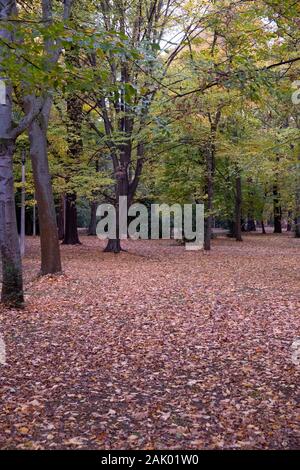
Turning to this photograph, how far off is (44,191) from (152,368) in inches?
276

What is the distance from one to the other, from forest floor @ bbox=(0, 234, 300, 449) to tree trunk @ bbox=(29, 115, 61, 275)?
116 centimetres

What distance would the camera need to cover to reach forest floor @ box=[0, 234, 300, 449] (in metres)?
3.57

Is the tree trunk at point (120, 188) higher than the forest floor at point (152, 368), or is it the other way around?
the tree trunk at point (120, 188)

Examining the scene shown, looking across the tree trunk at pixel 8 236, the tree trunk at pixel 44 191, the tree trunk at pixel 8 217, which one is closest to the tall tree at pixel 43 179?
the tree trunk at pixel 44 191

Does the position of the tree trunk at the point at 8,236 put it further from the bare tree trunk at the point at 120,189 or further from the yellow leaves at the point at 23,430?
the bare tree trunk at the point at 120,189

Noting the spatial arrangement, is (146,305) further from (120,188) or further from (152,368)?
(120,188)

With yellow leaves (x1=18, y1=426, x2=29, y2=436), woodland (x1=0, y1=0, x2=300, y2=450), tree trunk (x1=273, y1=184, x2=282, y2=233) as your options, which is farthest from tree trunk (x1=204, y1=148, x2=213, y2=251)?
yellow leaves (x1=18, y1=426, x2=29, y2=436)

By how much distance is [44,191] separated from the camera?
11016mm

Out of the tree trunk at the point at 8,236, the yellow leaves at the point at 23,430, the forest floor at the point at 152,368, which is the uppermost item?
the tree trunk at the point at 8,236

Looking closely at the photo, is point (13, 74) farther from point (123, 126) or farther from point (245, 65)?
point (123, 126)

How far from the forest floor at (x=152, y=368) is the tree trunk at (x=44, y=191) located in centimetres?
116

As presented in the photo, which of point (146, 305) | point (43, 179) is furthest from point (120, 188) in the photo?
point (146, 305)

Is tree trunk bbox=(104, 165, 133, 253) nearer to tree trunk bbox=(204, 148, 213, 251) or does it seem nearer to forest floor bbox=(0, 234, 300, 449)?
tree trunk bbox=(204, 148, 213, 251)

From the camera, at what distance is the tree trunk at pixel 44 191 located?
10.9 m
